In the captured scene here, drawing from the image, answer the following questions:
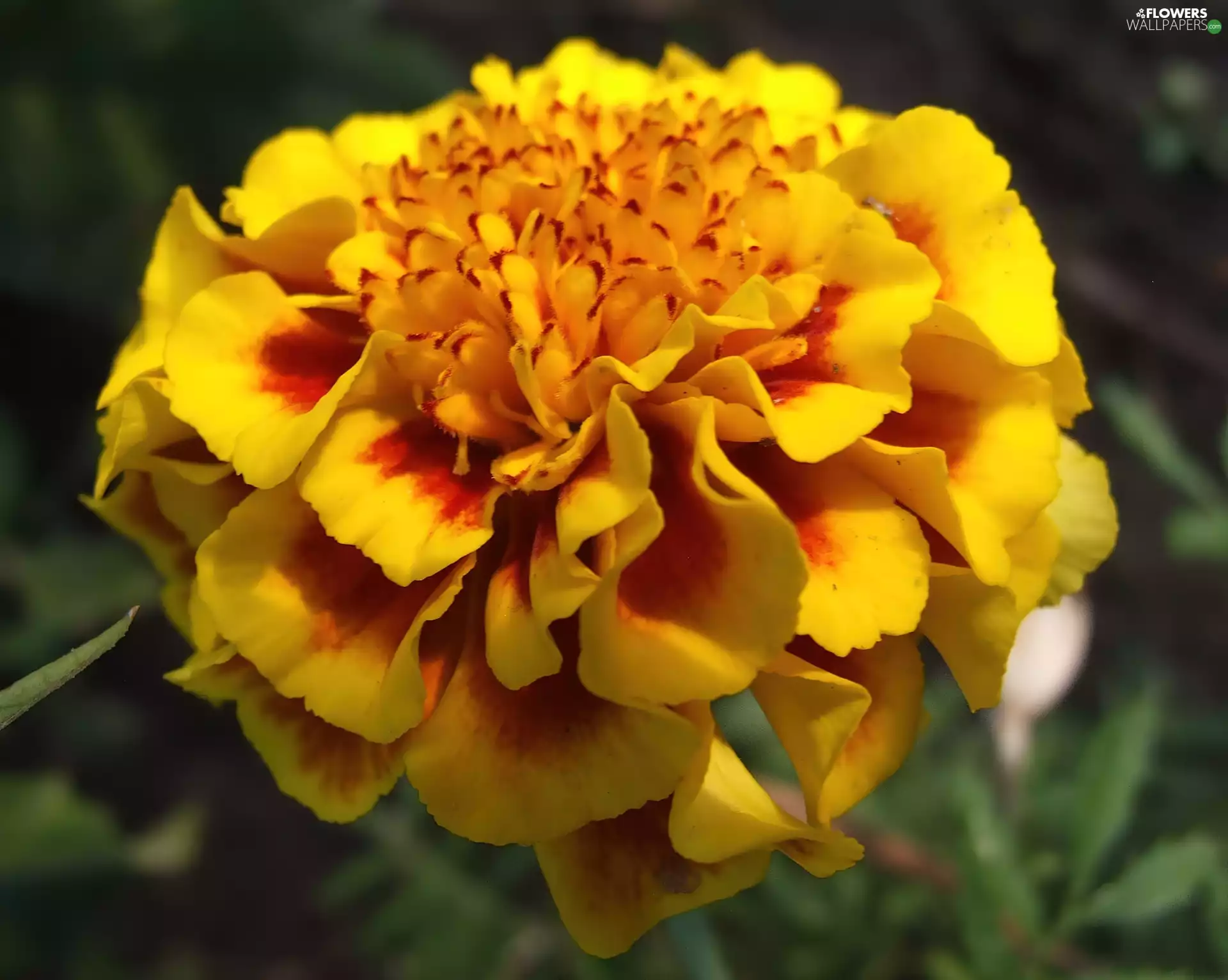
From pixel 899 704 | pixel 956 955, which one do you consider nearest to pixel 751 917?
pixel 956 955

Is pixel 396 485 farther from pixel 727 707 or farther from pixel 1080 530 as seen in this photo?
pixel 727 707

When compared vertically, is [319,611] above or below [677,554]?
below

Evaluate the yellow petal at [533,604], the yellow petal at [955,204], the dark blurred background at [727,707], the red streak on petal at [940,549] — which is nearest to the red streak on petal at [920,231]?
the yellow petal at [955,204]

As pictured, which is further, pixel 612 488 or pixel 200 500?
pixel 200 500

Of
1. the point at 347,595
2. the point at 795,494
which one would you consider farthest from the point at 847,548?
the point at 347,595

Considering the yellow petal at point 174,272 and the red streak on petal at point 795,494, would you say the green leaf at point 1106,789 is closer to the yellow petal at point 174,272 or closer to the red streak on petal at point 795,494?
the red streak on petal at point 795,494

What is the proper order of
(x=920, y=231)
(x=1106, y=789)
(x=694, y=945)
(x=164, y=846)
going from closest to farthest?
1. (x=920, y=231)
2. (x=694, y=945)
3. (x=1106, y=789)
4. (x=164, y=846)

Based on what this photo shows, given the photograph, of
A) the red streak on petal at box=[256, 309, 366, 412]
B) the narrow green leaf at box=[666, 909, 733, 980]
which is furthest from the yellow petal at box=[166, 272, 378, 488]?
the narrow green leaf at box=[666, 909, 733, 980]

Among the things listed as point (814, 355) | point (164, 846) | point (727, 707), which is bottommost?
point (164, 846)

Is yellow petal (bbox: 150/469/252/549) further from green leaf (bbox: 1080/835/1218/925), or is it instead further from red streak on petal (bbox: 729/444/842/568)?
green leaf (bbox: 1080/835/1218/925)
